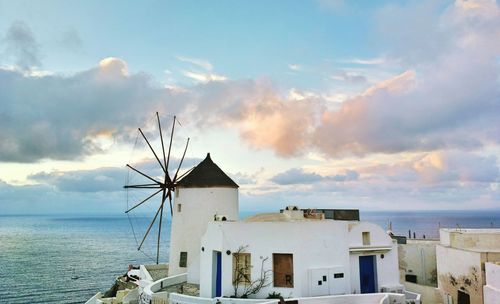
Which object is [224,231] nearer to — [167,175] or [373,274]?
[373,274]

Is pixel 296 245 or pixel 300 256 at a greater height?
pixel 296 245

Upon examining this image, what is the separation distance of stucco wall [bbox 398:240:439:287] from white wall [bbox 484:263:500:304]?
40.6 ft

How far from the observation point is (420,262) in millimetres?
34844

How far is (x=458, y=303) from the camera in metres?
26.2

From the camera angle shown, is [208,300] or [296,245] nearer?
[208,300]

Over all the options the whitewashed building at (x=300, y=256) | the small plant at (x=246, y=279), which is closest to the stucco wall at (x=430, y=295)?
the whitewashed building at (x=300, y=256)

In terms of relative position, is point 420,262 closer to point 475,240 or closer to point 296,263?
point 475,240

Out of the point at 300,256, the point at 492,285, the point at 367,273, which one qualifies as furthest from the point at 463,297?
the point at 300,256

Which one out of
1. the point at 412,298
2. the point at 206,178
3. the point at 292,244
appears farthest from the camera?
the point at 206,178

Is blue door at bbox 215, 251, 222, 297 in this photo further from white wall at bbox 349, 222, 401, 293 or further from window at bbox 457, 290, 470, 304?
window at bbox 457, 290, 470, 304

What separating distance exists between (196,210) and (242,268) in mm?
10556

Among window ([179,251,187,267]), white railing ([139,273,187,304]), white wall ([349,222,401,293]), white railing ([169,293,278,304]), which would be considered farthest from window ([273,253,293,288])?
window ([179,251,187,267])

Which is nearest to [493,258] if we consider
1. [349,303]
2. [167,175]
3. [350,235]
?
[350,235]

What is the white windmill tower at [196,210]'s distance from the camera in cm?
2983
